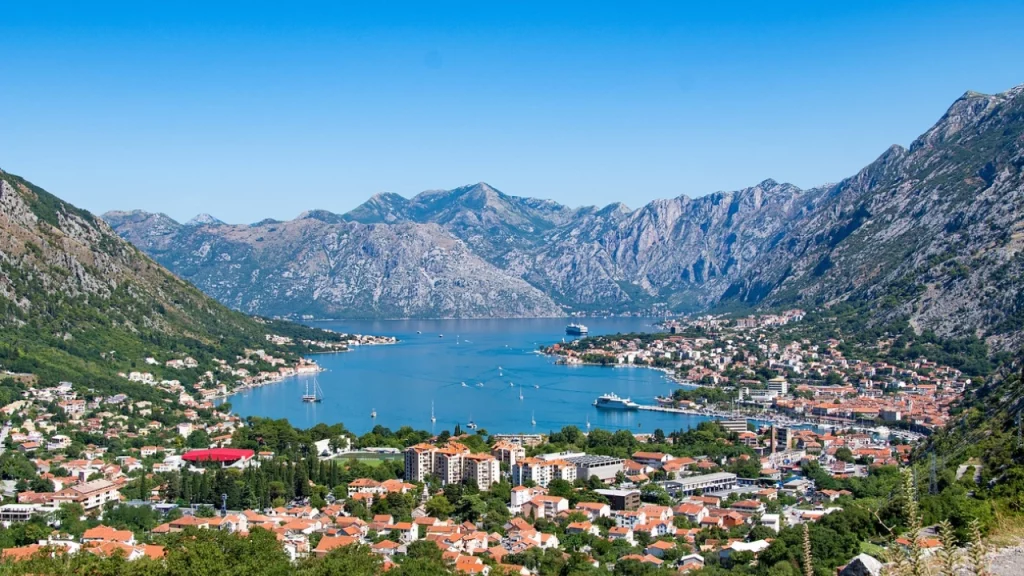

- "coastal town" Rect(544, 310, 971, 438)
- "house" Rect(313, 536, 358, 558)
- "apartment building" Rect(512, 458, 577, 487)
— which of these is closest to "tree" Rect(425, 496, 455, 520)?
"house" Rect(313, 536, 358, 558)

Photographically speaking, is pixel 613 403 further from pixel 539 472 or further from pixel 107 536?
pixel 107 536

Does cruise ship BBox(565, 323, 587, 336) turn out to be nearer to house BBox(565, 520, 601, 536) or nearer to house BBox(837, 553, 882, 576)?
house BBox(565, 520, 601, 536)

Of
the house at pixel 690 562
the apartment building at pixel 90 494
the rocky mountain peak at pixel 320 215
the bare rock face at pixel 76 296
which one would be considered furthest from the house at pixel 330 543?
the rocky mountain peak at pixel 320 215

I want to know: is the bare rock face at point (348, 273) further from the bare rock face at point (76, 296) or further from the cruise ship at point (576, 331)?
the bare rock face at point (76, 296)

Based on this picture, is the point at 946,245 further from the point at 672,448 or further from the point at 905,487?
the point at 905,487

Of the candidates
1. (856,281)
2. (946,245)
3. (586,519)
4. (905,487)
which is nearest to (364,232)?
(856,281)

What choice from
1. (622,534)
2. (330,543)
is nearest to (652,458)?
(622,534)
